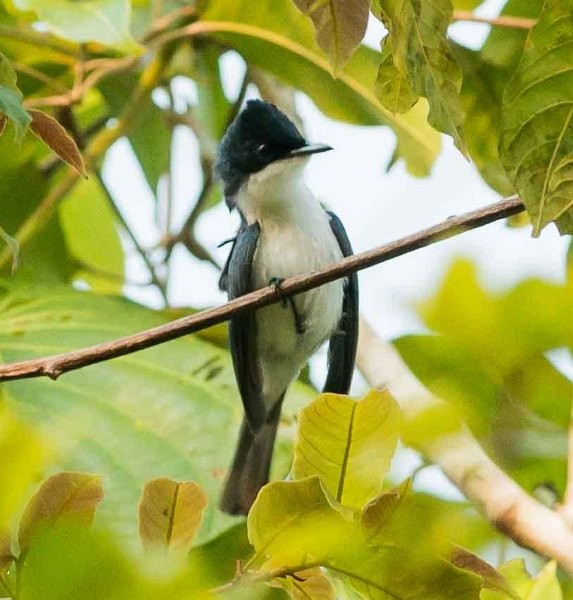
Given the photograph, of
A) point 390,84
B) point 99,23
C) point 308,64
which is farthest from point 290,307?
point 390,84

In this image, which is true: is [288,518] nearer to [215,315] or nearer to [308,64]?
[215,315]

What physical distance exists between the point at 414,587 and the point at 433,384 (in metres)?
1.16

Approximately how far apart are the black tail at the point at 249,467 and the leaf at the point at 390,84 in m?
1.14

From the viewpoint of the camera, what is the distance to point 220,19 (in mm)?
2924

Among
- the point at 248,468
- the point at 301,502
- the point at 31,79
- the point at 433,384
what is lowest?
the point at 248,468

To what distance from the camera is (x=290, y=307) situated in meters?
3.46

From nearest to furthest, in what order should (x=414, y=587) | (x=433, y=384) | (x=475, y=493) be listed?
1. (x=414, y=587)
2. (x=475, y=493)
3. (x=433, y=384)

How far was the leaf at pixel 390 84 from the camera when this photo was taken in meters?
1.42

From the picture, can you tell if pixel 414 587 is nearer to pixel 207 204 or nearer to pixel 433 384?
pixel 433 384

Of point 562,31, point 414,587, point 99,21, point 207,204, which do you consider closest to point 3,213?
point 99,21

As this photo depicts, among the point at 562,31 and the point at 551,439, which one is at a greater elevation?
the point at 562,31

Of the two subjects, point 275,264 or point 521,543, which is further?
point 275,264

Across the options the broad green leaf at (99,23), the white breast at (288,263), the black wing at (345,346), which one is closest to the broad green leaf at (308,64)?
the black wing at (345,346)

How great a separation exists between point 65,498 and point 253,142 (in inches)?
85.7
